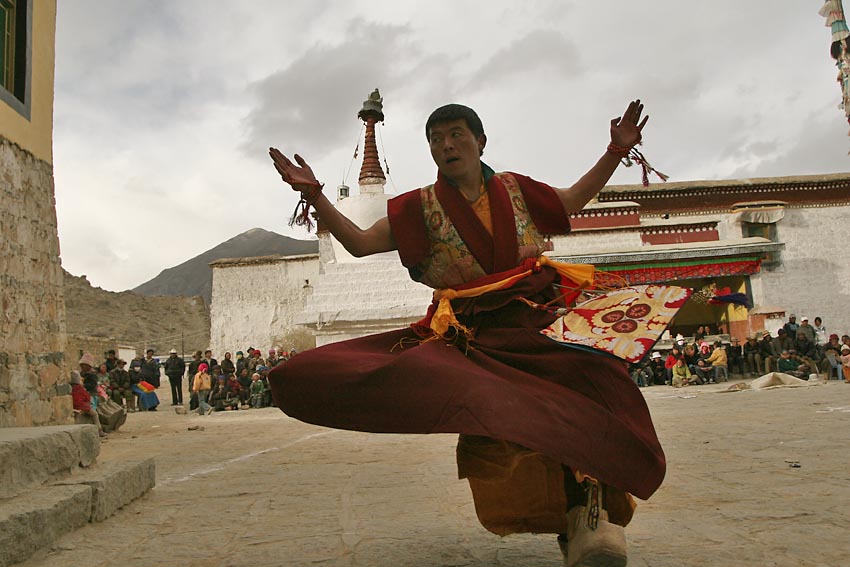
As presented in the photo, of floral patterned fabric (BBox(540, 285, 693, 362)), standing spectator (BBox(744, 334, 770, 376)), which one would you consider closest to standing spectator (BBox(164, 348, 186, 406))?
standing spectator (BBox(744, 334, 770, 376))

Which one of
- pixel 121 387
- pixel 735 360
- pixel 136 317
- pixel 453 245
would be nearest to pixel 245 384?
pixel 121 387

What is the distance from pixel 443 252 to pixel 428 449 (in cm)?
357

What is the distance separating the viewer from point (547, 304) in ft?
7.54

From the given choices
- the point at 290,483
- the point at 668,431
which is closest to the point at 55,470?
the point at 290,483

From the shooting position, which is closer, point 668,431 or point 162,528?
point 162,528

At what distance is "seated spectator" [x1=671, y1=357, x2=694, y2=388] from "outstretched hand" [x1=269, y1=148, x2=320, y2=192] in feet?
41.4

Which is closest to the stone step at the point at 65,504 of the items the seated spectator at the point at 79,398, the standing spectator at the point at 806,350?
the seated spectator at the point at 79,398

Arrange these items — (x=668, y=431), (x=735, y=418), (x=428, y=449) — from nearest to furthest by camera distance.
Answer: (x=428, y=449) → (x=668, y=431) → (x=735, y=418)

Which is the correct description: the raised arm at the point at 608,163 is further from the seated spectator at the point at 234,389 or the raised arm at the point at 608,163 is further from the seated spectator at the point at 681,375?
the seated spectator at the point at 234,389

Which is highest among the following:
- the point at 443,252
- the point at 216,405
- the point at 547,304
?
the point at 443,252

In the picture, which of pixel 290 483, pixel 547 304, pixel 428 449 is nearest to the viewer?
pixel 547 304

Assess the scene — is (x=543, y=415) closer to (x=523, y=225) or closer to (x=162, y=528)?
(x=523, y=225)

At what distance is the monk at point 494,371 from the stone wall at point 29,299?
3.97m

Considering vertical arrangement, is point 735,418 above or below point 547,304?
below
